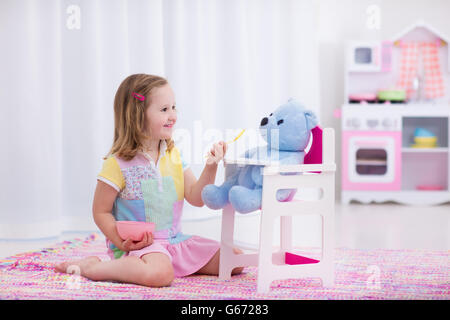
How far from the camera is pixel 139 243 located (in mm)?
1158

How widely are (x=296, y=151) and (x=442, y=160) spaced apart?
2.47 meters

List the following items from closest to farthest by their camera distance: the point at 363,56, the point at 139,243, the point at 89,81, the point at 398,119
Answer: the point at 139,243 < the point at 89,81 < the point at 398,119 < the point at 363,56

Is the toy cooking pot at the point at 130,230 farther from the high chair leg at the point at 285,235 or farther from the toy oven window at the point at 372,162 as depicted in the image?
the toy oven window at the point at 372,162

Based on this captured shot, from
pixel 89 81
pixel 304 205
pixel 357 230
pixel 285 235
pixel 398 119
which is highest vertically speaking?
pixel 89 81

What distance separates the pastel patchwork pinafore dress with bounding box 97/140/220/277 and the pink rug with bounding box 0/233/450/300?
6 cm

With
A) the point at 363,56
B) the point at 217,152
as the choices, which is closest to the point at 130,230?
the point at 217,152

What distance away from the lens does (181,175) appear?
50.6 inches

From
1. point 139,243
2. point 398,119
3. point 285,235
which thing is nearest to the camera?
point 139,243

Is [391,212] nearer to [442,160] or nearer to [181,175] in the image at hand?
[442,160]

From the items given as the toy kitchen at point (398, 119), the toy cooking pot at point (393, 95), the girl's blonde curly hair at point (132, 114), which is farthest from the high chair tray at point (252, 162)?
the toy cooking pot at point (393, 95)

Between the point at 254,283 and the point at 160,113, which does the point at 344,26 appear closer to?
the point at 160,113

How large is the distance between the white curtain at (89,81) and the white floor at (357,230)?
0.12 metres

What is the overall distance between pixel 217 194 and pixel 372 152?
2066mm

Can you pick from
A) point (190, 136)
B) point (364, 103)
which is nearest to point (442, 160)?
point (364, 103)
